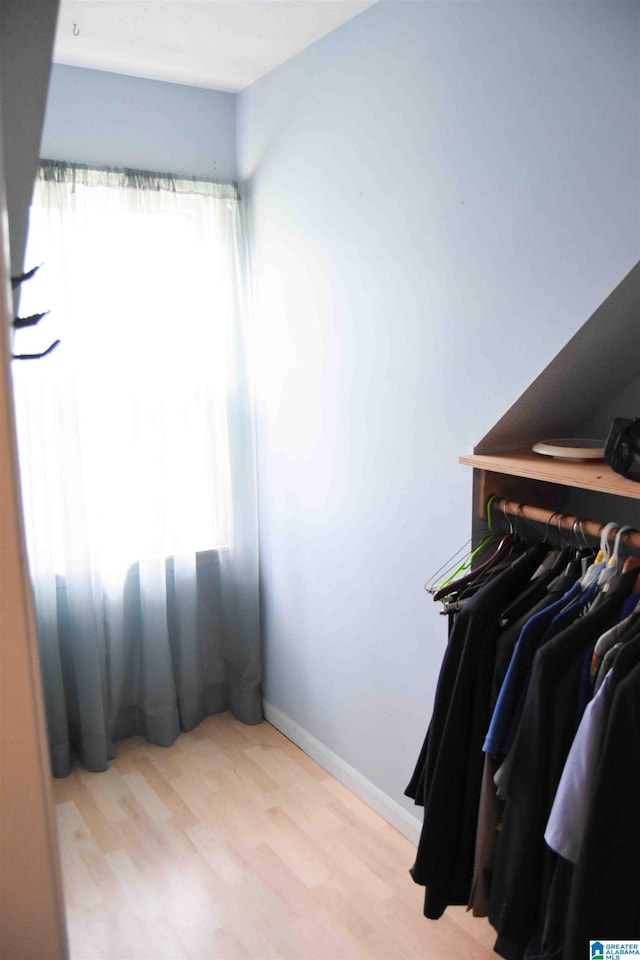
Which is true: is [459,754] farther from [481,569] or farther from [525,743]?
[481,569]

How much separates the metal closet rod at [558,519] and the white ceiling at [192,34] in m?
1.57

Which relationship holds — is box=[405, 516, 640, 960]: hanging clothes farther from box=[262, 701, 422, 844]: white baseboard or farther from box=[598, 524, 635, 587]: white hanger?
box=[262, 701, 422, 844]: white baseboard

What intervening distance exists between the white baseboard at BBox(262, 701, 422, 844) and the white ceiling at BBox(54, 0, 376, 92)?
258cm

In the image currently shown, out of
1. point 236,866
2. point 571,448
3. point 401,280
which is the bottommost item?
point 236,866

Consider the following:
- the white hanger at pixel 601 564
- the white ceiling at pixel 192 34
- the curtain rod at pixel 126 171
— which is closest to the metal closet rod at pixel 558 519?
the white hanger at pixel 601 564

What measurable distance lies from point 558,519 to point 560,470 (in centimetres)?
15

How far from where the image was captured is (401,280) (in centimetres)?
230

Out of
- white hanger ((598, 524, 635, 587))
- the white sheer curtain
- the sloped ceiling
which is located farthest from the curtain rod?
white hanger ((598, 524, 635, 587))

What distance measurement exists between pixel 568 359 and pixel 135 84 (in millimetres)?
2019

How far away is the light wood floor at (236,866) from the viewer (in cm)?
208

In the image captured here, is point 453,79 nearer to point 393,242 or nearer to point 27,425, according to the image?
point 393,242

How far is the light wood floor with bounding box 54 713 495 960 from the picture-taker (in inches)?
81.8

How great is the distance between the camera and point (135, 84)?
280cm

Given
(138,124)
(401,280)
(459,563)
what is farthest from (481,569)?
(138,124)
